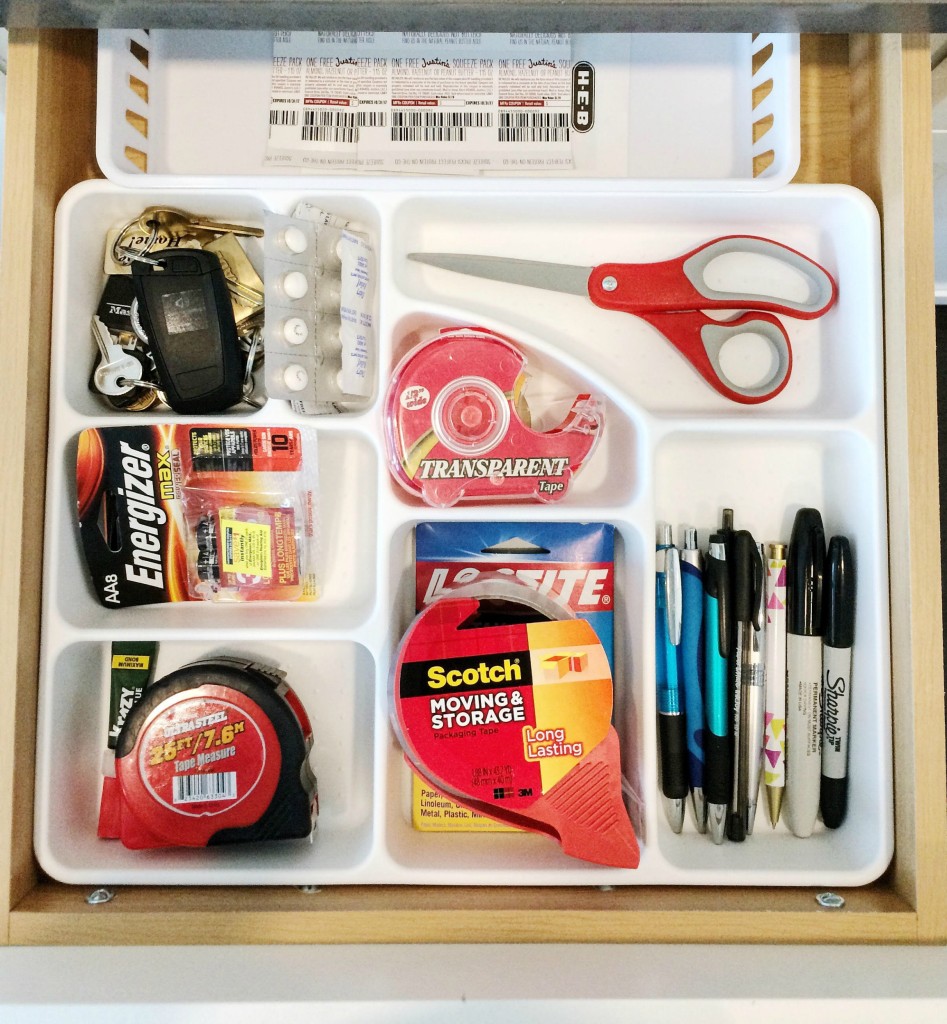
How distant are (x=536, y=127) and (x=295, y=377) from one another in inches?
14.5

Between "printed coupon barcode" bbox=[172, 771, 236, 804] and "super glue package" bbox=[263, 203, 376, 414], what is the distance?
0.36m

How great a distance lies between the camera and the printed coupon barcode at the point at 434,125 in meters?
0.80

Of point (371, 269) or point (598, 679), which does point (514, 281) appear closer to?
point (371, 269)

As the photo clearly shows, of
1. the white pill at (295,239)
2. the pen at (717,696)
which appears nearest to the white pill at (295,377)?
the white pill at (295,239)

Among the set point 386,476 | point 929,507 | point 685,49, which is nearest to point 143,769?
point 386,476

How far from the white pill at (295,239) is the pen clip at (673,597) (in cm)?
47

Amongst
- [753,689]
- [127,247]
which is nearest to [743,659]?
[753,689]

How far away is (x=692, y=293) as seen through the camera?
0.77 meters

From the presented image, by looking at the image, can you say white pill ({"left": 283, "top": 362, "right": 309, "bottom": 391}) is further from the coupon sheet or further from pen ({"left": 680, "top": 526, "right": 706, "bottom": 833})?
pen ({"left": 680, "top": 526, "right": 706, "bottom": 833})

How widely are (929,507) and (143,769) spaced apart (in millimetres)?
779

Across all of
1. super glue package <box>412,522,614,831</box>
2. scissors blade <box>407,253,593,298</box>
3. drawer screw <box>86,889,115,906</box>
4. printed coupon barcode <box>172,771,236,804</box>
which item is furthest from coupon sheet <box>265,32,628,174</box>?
drawer screw <box>86,889,115,906</box>

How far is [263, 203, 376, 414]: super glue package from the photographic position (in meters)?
0.73

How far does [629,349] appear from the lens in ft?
2.67

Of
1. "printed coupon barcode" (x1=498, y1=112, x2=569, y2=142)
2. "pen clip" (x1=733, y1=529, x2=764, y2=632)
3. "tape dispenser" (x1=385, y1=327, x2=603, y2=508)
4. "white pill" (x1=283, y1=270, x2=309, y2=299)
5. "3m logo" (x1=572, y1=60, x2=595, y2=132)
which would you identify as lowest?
"pen clip" (x1=733, y1=529, x2=764, y2=632)
